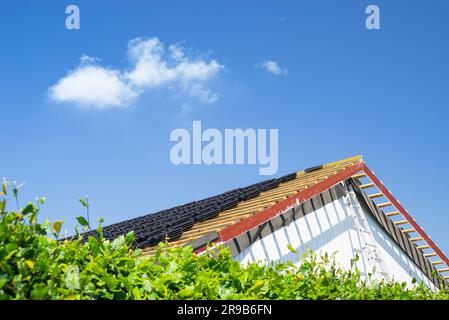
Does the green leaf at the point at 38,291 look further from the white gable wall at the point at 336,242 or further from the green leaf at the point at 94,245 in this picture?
the white gable wall at the point at 336,242

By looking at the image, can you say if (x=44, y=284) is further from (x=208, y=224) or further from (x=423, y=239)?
(x=423, y=239)

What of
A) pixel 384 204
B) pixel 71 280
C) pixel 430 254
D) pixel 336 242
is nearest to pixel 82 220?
pixel 71 280

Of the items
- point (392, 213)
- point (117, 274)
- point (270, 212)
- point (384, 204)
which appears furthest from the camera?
point (392, 213)

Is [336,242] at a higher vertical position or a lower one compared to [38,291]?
higher

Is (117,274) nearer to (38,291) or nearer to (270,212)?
(38,291)

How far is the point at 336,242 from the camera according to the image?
1134 cm

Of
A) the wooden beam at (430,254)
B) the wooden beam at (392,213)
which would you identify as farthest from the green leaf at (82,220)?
the wooden beam at (430,254)

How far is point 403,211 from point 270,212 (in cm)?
483

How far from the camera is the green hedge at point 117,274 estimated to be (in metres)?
4.37

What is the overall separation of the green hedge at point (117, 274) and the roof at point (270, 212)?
2.17m

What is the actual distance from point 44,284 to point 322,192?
782 centimetres

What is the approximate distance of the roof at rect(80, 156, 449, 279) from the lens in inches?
358

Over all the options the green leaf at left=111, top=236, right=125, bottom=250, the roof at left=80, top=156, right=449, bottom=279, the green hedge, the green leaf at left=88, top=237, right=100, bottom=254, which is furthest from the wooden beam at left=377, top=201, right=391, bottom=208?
the green leaf at left=88, top=237, right=100, bottom=254

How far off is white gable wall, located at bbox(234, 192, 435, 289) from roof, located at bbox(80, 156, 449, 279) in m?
0.39
